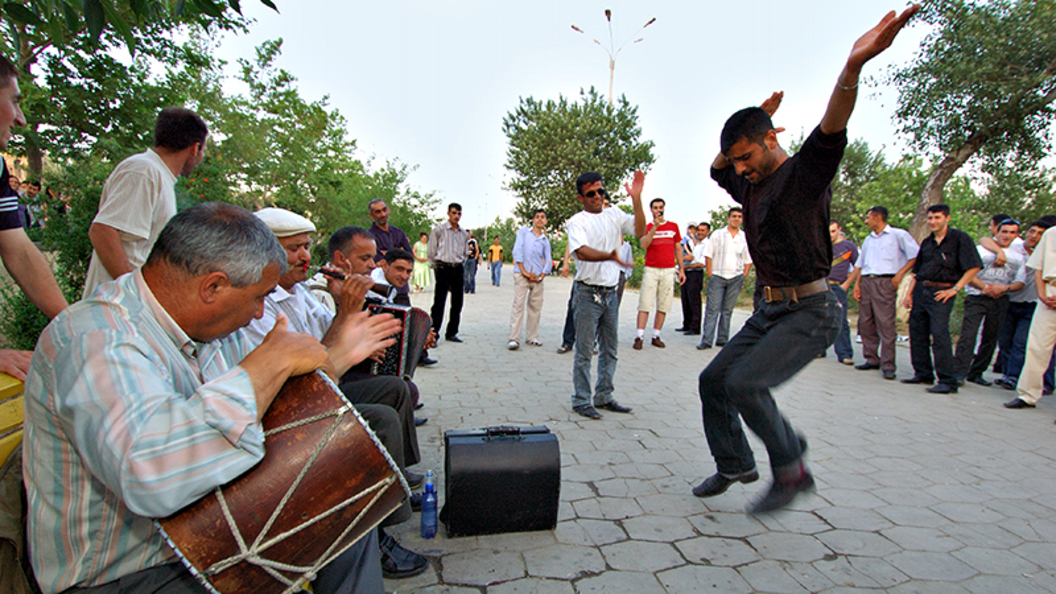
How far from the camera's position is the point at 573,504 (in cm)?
323

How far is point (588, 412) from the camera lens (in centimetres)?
492

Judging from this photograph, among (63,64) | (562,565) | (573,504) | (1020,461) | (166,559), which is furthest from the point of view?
(63,64)

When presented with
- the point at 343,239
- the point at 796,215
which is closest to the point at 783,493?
the point at 796,215

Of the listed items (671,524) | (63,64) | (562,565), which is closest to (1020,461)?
(671,524)

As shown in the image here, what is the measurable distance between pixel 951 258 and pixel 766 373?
5.15 m

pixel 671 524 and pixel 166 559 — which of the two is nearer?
pixel 166 559

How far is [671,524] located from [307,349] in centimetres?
231

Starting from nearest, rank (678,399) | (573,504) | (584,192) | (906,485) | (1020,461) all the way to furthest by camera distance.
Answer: (573,504)
(906,485)
(1020,461)
(584,192)
(678,399)

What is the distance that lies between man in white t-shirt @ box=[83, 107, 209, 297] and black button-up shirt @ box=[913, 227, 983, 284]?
749cm

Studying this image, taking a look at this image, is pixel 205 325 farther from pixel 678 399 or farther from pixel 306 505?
pixel 678 399

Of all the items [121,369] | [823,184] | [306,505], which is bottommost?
[306,505]

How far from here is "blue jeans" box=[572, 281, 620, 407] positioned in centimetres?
493

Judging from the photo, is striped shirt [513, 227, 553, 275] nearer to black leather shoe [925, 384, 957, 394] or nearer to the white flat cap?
black leather shoe [925, 384, 957, 394]

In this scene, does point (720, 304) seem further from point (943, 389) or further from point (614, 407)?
point (614, 407)
